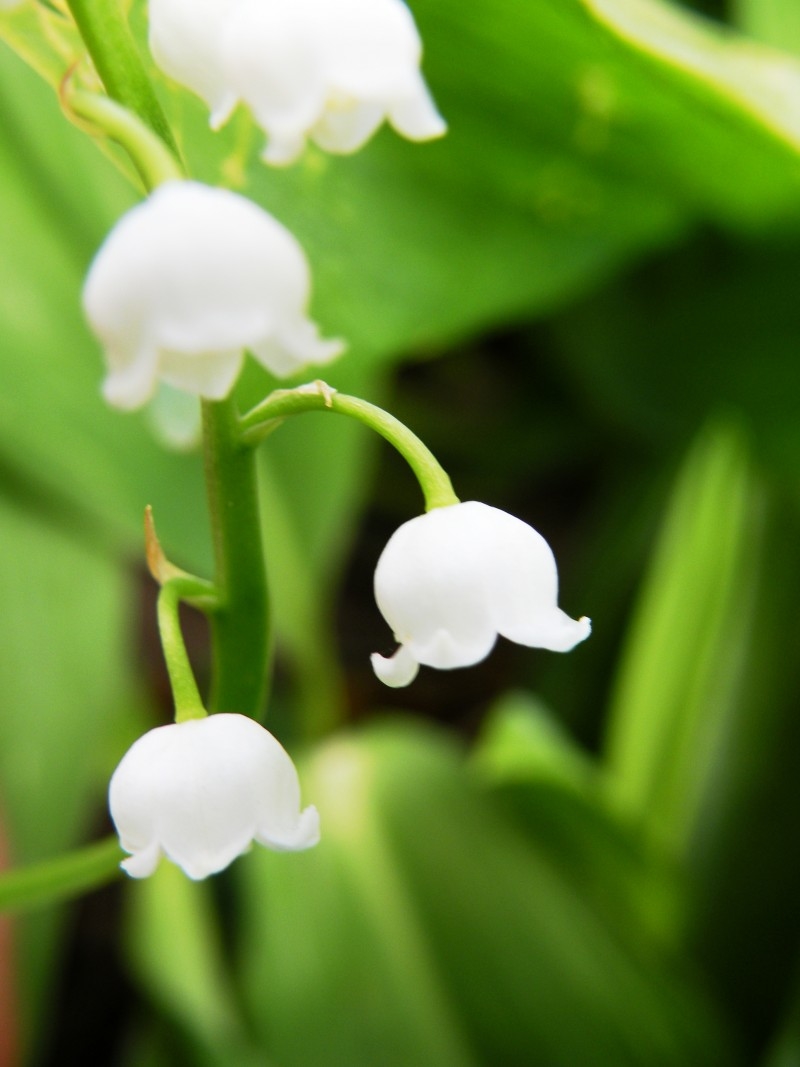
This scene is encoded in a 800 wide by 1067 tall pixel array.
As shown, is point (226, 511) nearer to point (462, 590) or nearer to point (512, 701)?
point (462, 590)

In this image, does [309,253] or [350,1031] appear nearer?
[309,253]

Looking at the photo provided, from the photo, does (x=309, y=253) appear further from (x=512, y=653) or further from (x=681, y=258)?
(x=512, y=653)

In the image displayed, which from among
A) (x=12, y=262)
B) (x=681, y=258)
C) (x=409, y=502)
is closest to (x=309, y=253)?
(x=12, y=262)

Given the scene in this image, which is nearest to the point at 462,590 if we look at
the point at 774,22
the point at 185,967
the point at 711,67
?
the point at 711,67

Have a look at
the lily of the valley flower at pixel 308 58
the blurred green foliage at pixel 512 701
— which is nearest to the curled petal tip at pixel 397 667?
the lily of the valley flower at pixel 308 58

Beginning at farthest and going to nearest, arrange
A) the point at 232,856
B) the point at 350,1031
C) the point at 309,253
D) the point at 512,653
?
the point at 512,653, the point at 350,1031, the point at 309,253, the point at 232,856

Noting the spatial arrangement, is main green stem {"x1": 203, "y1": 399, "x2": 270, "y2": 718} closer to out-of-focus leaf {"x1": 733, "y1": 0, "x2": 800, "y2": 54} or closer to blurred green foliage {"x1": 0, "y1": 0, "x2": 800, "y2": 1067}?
blurred green foliage {"x1": 0, "y1": 0, "x2": 800, "y2": 1067}

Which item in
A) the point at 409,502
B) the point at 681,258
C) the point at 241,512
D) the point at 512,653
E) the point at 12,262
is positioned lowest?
the point at 512,653
